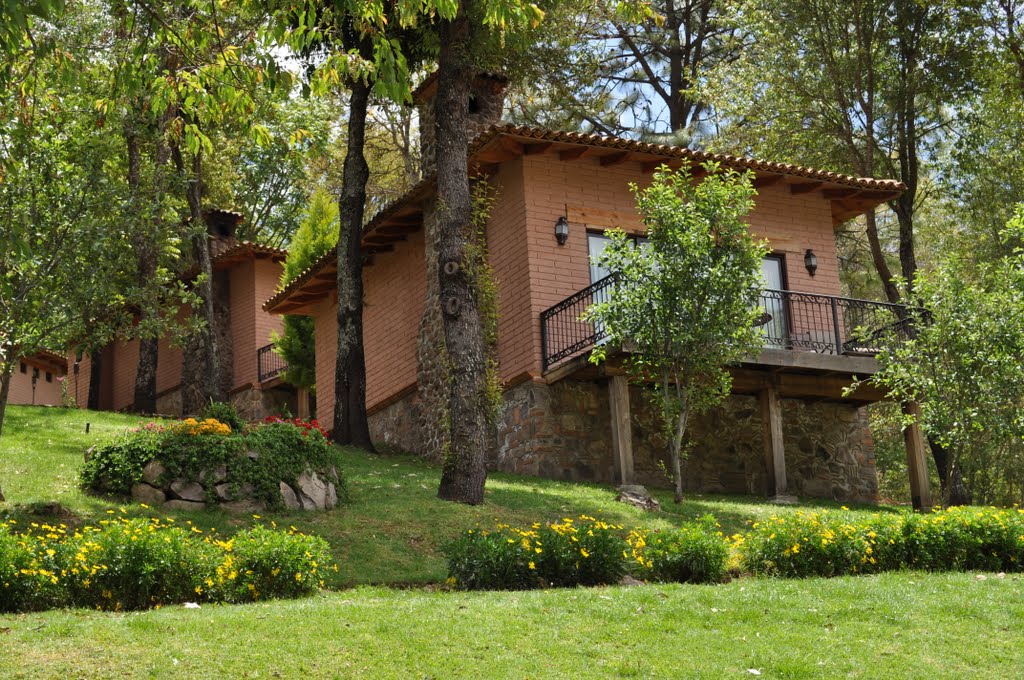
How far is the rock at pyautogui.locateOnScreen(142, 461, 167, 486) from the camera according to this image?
506 inches

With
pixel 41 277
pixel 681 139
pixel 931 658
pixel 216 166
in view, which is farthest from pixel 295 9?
pixel 216 166

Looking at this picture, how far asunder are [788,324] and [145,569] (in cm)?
1325

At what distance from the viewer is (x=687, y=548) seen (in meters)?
10.8

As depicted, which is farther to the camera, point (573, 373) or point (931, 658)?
point (573, 373)

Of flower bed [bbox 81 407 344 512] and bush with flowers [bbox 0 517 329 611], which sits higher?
flower bed [bbox 81 407 344 512]

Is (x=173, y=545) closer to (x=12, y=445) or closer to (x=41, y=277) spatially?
A: (x=41, y=277)

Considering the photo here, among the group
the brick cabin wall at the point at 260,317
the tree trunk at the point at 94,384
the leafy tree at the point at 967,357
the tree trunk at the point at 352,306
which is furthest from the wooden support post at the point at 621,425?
the tree trunk at the point at 94,384

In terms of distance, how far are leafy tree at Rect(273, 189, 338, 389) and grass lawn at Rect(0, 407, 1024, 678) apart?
1487 cm

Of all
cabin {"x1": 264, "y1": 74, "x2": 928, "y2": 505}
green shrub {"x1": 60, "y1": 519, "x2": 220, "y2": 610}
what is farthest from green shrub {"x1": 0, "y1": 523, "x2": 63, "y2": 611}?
cabin {"x1": 264, "y1": 74, "x2": 928, "y2": 505}

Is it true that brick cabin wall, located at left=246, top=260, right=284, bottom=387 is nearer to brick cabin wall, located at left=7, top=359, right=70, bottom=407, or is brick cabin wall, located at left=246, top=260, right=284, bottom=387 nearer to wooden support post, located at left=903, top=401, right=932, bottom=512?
brick cabin wall, located at left=7, top=359, right=70, bottom=407

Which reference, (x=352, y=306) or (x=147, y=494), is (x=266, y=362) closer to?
(x=352, y=306)

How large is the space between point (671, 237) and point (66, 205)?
7.99m

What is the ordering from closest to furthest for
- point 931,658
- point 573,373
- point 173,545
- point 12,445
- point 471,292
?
point 931,658 → point 173,545 → point 471,292 → point 12,445 → point 573,373

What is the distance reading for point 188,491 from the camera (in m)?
12.8
